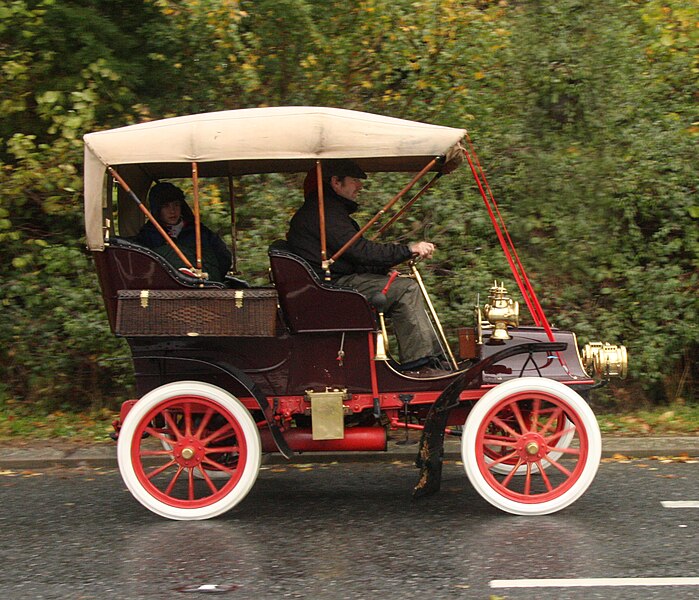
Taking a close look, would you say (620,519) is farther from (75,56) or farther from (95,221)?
(75,56)

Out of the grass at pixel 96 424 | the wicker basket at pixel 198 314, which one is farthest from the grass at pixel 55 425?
the wicker basket at pixel 198 314

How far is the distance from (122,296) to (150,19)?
472 centimetres

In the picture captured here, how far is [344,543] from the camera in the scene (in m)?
5.00

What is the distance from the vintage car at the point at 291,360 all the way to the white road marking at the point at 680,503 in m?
0.65

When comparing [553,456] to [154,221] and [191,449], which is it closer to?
[191,449]

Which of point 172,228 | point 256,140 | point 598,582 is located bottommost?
point 598,582

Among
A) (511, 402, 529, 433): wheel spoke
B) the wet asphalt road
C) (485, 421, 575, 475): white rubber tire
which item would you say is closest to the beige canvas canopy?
(511, 402, 529, 433): wheel spoke

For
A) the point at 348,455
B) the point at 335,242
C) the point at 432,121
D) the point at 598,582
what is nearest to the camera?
the point at 598,582

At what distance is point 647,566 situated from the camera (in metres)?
4.57

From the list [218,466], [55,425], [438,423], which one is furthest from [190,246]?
[55,425]

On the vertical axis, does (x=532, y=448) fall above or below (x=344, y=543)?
above

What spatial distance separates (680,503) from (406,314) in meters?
1.87

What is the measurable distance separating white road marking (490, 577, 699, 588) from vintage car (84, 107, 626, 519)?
872 millimetres

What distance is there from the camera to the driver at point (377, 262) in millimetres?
5594
